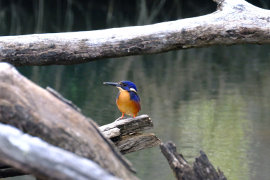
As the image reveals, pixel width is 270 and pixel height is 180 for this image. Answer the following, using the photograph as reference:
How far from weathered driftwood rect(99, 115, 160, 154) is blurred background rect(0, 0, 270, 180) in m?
1.95

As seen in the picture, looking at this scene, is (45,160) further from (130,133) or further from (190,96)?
(190,96)

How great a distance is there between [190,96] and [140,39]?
4197 millimetres

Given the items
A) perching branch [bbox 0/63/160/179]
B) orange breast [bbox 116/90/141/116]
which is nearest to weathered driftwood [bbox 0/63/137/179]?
perching branch [bbox 0/63/160/179]

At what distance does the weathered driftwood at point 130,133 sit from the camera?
7.83 ft

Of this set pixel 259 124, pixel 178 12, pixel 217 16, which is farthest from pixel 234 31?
pixel 178 12

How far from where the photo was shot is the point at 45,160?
5.05 feet

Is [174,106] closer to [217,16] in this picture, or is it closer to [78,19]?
[217,16]

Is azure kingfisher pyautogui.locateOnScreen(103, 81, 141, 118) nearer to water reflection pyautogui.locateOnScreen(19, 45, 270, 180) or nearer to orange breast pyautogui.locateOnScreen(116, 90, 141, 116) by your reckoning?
orange breast pyautogui.locateOnScreen(116, 90, 141, 116)

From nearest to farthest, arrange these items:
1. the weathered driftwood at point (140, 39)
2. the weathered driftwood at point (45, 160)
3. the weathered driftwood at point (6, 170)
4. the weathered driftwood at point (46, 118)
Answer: the weathered driftwood at point (45, 160), the weathered driftwood at point (46, 118), the weathered driftwood at point (6, 170), the weathered driftwood at point (140, 39)

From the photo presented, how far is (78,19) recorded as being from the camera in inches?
473

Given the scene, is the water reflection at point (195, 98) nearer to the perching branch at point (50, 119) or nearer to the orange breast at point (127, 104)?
the orange breast at point (127, 104)

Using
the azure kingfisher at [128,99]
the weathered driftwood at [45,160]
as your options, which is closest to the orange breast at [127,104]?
the azure kingfisher at [128,99]

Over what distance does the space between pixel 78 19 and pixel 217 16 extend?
31.7ft

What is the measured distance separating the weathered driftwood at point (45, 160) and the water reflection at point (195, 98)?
9.41 ft
